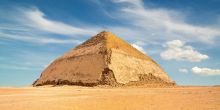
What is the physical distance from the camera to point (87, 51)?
60.1m

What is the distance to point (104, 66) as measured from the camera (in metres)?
51.8

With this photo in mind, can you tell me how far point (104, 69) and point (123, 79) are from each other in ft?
11.7

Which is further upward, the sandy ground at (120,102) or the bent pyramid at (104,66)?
the bent pyramid at (104,66)

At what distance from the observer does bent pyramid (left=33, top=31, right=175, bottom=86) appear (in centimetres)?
5106

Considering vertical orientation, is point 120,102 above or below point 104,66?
below

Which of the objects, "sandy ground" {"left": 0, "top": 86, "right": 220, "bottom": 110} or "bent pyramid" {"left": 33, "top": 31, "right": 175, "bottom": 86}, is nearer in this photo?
"sandy ground" {"left": 0, "top": 86, "right": 220, "bottom": 110}

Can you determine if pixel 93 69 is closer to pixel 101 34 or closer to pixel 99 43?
pixel 99 43

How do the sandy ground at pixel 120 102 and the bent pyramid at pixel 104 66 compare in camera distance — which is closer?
the sandy ground at pixel 120 102

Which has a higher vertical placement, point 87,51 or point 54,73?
point 87,51

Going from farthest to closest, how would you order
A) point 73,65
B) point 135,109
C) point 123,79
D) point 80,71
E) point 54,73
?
1. point 54,73
2. point 73,65
3. point 80,71
4. point 123,79
5. point 135,109

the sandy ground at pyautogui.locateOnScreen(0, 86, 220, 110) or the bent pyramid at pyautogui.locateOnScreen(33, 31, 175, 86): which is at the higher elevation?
the bent pyramid at pyautogui.locateOnScreen(33, 31, 175, 86)

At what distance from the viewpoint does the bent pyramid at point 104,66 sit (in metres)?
51.1

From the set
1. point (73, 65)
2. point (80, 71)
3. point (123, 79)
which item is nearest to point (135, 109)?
point (123, 79)

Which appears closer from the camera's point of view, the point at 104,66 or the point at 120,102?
the point at 120,102
